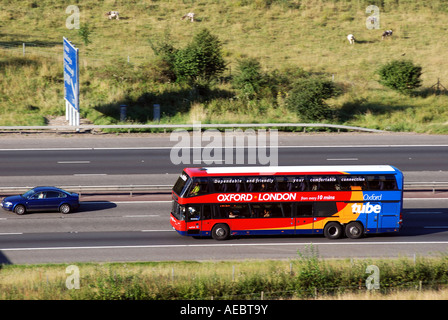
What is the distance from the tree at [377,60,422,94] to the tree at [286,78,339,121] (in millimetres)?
8279

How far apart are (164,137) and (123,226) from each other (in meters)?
16.3

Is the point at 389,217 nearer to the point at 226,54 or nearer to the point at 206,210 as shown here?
the point at 206,210

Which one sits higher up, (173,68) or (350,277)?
(173,68)

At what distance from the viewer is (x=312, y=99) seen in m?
48.9

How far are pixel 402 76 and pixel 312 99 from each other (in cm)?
1131

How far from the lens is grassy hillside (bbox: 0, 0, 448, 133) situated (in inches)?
1966

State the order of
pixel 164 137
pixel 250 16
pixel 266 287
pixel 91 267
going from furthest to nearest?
pixel 250 16, pixel 164 137, pixel 91 267, pixel 266 287

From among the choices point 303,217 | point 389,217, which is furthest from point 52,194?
point 389,217

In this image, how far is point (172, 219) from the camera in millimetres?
27031

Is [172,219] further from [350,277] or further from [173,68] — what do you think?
[173,68]

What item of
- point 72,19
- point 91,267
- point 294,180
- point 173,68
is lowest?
point 91,267

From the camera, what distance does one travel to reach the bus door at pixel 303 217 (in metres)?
26.4

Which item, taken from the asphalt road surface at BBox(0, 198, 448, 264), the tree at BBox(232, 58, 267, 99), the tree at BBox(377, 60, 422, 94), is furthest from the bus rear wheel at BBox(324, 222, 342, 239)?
the tree at BBox(377, 60, 422, 94)

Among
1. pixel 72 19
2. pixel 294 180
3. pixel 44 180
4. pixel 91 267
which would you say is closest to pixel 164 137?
pixel 44 180
